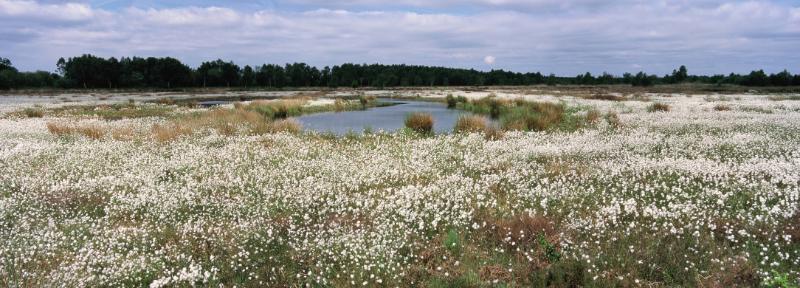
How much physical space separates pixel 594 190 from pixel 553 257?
335 cm

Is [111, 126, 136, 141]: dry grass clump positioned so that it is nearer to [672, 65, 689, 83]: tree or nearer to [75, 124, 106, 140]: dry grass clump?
[75, 124, 106, 140]: dry grass clump

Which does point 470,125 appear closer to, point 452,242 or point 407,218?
point 407,218

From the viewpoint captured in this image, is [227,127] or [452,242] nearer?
[452,242]

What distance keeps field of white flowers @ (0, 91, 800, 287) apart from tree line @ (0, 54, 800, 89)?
4362 inches

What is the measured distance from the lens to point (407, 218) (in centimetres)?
837

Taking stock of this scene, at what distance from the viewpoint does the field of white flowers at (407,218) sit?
21.1 feet

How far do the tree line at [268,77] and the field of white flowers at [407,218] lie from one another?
363ft

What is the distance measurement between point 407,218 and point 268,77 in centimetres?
13390

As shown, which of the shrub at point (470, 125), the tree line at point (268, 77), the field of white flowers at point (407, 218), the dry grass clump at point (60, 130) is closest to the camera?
the field of white flowers at point (407, 218)

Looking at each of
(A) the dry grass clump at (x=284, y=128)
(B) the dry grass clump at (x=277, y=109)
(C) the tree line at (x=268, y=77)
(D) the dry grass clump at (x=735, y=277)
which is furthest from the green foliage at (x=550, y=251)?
(C) the tree line at (x=268, y=77)

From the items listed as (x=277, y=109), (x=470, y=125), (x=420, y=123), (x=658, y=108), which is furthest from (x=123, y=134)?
(x=658, y=108)

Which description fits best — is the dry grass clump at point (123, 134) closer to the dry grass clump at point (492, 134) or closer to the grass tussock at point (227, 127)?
the grass tussock at point (227, 127)

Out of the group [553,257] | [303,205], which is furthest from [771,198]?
[303,205]

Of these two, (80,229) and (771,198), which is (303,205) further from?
(771,198)
